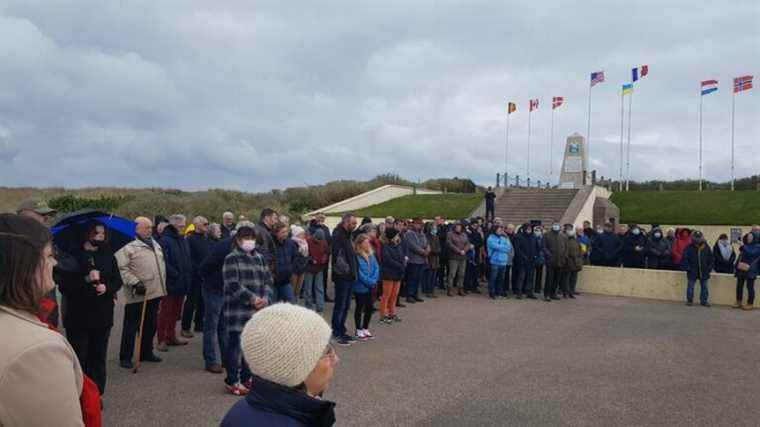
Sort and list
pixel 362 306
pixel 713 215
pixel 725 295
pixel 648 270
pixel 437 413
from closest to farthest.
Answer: pixel 437 413, pixel 362 306, pixel 725 295, pixel 648 270, pixel 713 215

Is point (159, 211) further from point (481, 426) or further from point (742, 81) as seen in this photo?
point (742, 81)

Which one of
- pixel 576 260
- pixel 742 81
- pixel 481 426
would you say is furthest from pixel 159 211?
pixel 742 81

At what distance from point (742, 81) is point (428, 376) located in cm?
3470

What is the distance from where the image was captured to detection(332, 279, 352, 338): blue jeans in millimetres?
9242

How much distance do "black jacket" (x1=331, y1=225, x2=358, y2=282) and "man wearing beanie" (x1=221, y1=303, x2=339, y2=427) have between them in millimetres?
7115

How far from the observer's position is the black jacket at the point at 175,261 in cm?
855

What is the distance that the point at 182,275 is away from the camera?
874 cm

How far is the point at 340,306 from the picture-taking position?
9.23m

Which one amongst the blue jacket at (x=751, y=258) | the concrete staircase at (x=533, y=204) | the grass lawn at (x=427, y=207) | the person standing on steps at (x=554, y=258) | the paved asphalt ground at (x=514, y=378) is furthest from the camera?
the grass lawn at (x=427, y=207)

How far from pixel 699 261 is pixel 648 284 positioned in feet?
5.60

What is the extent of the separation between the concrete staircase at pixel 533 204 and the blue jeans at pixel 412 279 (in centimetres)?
1414

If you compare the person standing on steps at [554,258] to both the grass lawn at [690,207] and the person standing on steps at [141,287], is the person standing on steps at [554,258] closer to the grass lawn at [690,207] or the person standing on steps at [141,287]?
the person standing on steps at [141,287]

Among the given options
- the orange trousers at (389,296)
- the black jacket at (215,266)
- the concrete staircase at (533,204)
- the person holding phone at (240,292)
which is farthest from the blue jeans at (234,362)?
the concrete staircase at (533,204)

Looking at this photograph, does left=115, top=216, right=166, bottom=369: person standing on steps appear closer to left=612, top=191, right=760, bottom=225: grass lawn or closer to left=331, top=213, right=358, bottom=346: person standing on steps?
left=331, top=213, right=358, bottom=346: person standing on steps
